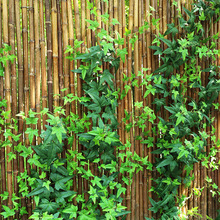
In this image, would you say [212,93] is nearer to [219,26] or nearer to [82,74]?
[219,26]

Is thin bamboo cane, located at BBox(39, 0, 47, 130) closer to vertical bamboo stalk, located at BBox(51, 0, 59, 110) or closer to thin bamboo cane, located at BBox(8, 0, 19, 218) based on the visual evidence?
vertical bamboo stalk, located at BBox(51, 0, 59, 110)

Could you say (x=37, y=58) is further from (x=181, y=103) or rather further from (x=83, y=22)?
(x=181, y=103)

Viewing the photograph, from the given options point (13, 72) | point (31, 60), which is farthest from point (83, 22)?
point (13, 72)

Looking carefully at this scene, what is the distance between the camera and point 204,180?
1.98 metres

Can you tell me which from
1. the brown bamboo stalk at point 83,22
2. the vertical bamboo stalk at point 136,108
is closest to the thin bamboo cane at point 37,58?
the brown bamboo stalk at point 83,22

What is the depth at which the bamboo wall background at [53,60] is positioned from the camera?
145 centimetres

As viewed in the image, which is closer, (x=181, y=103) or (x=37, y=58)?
(x=37, y=58)

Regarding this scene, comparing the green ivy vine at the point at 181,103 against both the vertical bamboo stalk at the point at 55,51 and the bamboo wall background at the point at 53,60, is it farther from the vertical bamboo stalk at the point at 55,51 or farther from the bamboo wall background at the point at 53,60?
the vertical bamboo stalk at the point at 55,51

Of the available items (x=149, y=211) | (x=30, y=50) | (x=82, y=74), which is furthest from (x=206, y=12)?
(x=149, y=211)

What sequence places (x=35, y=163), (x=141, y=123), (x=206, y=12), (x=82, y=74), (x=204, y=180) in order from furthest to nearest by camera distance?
(x=204, y=180) → (x=206, y=12) → (x=141, y=123) → (x=82, y=74) → (x=35, y=163)

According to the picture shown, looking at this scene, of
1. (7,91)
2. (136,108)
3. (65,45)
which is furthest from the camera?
(136,108)

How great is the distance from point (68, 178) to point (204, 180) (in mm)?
1331

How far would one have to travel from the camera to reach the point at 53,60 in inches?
60.2

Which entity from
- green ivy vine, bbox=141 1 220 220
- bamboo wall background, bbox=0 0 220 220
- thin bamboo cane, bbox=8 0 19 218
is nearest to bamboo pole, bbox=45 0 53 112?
bamboo wall background, bbox=0 0 220 220
